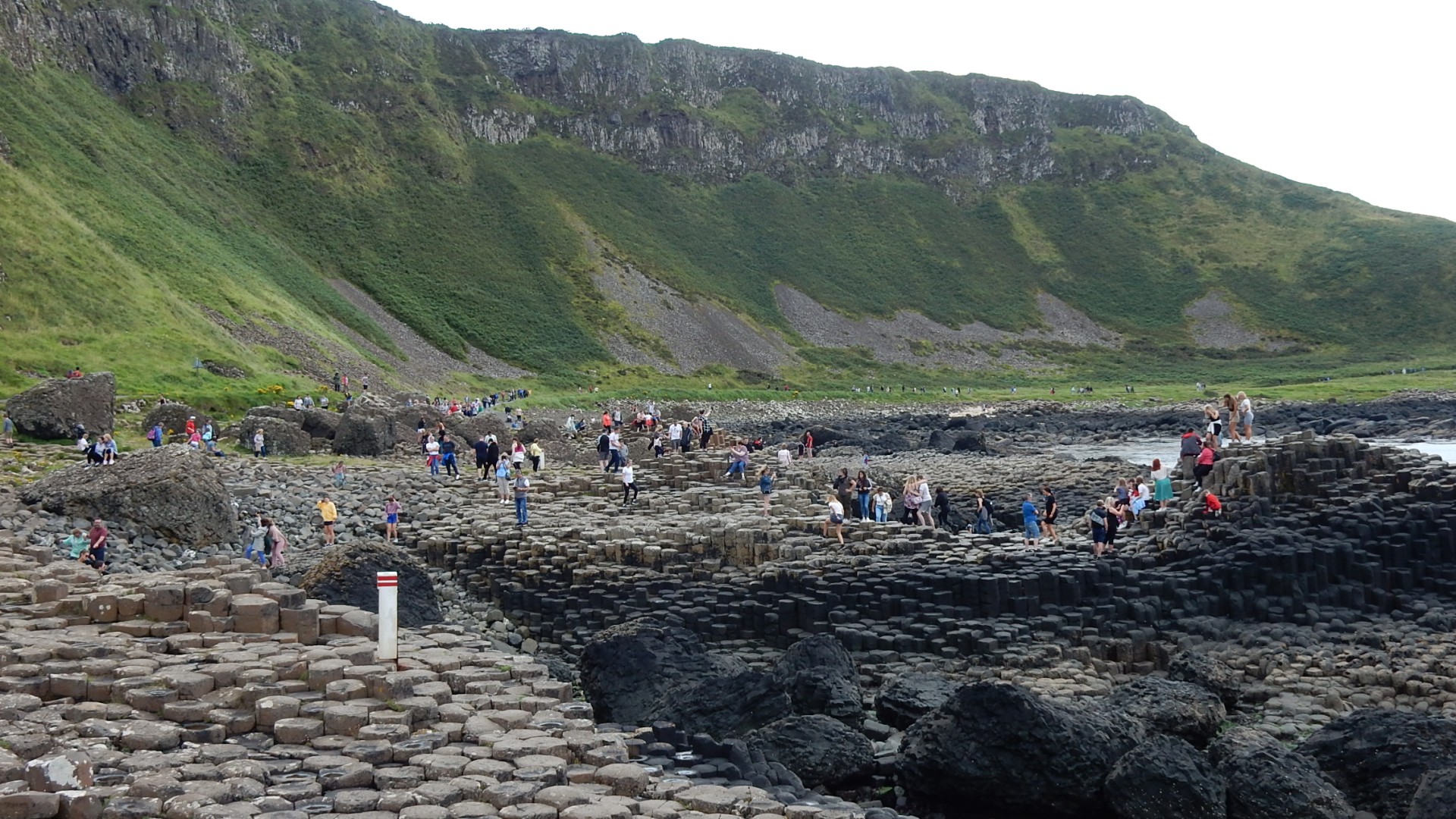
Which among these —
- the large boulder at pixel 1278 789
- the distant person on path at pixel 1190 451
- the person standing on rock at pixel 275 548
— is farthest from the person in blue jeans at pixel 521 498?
the large boulder at pixel 1278 789

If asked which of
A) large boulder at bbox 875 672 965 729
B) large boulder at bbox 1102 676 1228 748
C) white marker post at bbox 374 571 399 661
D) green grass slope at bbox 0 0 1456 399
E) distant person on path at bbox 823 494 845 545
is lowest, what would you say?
large boulder at bbox 875 672 965 729

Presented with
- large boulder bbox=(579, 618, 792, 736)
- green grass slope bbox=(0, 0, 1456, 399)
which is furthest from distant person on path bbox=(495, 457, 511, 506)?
green grass slope bbox=(0, 0, 1456, 399)

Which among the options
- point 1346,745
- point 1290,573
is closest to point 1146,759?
point 1346,745

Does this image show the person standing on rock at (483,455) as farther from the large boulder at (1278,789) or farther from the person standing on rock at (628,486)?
the large boulder at (1278,789)

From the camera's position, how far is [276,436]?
142ft

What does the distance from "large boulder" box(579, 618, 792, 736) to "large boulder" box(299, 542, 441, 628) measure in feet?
13.3

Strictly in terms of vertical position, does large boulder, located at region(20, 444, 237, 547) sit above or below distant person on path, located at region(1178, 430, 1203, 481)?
below

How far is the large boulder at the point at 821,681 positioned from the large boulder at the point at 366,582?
6757 mm

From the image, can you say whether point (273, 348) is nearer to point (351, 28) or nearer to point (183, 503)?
point (183, 503)

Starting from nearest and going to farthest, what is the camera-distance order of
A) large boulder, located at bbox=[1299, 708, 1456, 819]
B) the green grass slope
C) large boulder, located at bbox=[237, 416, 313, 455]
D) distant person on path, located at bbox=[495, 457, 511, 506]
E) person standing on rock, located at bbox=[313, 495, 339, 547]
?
large boulder, located at bbox=[1299, 708, 1456, 819] < person standing on rock, located at bbox=[313, 495, 339, 547] < distant person on path, located at bbox=[495, 457, 511, 506] < large boulder, located at bbox=[237, 416, 313, 455] < the green grass slope

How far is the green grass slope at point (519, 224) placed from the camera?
7056 cm

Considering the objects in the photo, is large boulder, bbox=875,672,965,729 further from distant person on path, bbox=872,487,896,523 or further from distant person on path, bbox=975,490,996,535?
distant person on path, bbox=975,490,996,535

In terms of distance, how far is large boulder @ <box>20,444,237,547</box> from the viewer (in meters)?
26.4

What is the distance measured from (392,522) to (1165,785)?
2240cm
